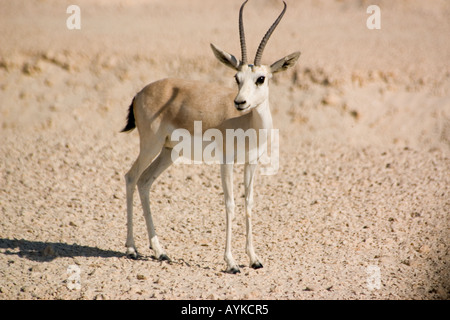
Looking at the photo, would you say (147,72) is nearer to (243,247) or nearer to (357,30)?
(357,30)

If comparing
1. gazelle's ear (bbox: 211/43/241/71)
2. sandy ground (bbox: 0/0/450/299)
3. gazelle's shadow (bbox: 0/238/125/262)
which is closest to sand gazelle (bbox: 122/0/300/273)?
gazelle's ear (bbox: 211/43/241/71)

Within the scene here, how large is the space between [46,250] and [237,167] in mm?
5078

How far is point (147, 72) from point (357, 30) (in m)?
5.93

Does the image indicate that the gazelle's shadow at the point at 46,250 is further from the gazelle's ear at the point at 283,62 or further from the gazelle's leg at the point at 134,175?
the gazelle's ear at the point at 283,62

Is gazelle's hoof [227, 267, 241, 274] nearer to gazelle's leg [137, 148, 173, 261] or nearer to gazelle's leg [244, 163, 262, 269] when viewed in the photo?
gazelle's leg [244, 163, 262, 269]

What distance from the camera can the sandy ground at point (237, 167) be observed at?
292 inches

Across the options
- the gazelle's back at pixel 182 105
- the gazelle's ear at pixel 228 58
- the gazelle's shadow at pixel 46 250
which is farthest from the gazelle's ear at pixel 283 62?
the gazelle's shadow at pixel 46 250

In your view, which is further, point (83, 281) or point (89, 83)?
point (89, 83)

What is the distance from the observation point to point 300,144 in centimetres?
1333

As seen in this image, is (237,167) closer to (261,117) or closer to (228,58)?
(261,117)

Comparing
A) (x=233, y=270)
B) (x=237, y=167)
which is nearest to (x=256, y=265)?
(x=233, y=270)

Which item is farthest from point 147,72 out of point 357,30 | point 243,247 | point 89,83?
point 243,247

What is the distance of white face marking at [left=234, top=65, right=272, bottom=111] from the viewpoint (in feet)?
22.7

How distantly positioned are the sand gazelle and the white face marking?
55 millimetres
